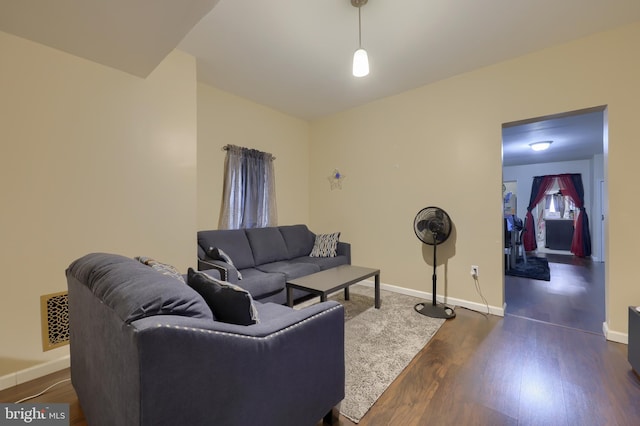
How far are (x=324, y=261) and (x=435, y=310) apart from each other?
139 centimetres

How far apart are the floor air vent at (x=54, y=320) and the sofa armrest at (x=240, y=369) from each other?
1720 mm

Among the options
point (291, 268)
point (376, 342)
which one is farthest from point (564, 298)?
point (291, 268)

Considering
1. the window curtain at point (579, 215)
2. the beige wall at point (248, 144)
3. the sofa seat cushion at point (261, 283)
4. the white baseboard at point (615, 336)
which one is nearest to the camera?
the white baseboard at point (615, 336)

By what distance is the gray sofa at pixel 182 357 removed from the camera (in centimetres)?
78

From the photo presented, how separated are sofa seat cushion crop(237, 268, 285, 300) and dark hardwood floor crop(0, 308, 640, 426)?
131cm

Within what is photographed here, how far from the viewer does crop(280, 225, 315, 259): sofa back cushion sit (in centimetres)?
→ 377

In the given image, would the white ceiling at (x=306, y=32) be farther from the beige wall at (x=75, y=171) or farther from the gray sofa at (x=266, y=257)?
the gray sofa at (x=266, y=257)

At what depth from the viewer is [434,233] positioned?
9.36 ft

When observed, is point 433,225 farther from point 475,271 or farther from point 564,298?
point 564,298

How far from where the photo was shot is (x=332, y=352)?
1353mm

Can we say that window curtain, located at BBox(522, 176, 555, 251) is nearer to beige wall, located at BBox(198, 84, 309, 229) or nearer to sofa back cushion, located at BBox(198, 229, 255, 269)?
beige wall, located at BBox(198, 84, 309, 229)

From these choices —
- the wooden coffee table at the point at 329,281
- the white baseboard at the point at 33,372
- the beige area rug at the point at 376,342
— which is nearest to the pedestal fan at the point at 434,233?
the beige area rug at the point at 376,342

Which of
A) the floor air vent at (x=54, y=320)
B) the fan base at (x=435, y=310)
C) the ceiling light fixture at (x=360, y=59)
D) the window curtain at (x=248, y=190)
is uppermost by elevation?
the ceiling light fixture at (x=360, y=59)

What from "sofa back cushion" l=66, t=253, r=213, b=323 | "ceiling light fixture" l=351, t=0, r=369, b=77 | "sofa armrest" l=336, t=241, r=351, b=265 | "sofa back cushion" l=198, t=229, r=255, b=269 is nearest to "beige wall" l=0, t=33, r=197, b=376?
"sofa back cushion" l=198, t=229, r=255, b=269
